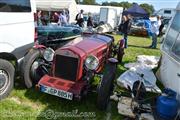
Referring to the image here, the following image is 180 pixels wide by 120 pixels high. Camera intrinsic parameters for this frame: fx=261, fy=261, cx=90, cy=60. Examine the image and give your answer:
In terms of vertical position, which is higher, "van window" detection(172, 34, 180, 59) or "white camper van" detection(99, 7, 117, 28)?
"van window" detection(172, 34, 180, 59)

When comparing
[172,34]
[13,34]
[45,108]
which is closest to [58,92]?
[45,108]

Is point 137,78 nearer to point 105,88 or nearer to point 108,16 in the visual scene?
point 105,88

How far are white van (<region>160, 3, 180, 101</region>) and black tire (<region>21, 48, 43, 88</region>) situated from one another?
3157 millimetres

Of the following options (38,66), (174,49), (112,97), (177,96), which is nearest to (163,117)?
(177,96)

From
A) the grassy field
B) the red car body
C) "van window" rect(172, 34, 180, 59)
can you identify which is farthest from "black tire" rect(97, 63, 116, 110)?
"van window" rect(172, 34, 180, 59)

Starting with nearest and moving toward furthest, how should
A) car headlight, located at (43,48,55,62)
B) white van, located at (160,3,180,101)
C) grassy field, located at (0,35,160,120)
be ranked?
grassy field, located at (0,35,160,120)
white van, located at (160,3,180,101)
car headlight, located at (43,48,55,62)

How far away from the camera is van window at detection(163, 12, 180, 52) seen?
661 cm

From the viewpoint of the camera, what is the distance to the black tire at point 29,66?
19.5ft

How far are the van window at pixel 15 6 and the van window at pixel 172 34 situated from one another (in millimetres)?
3710

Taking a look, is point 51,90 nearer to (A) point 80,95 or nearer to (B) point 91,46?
(A) point 80,95

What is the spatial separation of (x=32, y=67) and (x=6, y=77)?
2.24 ft

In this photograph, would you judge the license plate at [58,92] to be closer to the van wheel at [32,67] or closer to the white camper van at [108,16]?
the van wheel at [32,67]

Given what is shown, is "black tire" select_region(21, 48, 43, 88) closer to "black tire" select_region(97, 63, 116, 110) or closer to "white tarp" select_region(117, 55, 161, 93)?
"black tire" select_region(97, 63, 116, 110)

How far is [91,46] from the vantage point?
21.0ft
